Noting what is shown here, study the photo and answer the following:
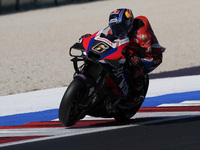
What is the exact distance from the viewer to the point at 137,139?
515cm

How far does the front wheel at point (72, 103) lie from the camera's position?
5.14 metres

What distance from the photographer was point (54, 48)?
535 inches

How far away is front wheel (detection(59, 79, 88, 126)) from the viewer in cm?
514

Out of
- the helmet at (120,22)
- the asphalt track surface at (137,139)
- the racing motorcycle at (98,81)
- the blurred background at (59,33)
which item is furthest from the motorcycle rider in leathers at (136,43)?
the blurred background at (59,33)

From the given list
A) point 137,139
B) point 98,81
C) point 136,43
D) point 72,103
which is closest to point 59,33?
point 136,43

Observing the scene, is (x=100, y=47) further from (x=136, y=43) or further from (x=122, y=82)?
(x=136, y=43)

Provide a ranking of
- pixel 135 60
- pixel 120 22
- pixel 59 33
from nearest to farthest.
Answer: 1. pixel 135 60
2. pixel 120 22
3. pixel 59 33

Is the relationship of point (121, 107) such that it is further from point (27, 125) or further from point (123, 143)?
point (27, 125)

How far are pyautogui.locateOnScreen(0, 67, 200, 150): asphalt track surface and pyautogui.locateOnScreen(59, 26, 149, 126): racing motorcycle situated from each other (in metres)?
0.29

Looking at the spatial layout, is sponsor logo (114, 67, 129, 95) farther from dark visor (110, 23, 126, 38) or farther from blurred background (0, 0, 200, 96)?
blurred background (0, 0, 200, 96)

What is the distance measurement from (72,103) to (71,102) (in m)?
0.04

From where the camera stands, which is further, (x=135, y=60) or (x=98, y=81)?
(x=135, y=60)

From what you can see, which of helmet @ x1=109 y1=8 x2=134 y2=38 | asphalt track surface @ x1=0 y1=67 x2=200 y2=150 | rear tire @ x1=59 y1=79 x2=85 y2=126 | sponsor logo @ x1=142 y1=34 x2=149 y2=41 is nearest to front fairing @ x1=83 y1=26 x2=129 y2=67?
helmet @ x1=109 y1=8 x2=134 y2=38

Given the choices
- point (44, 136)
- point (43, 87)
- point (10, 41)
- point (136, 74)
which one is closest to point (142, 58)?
point (136, 74)
